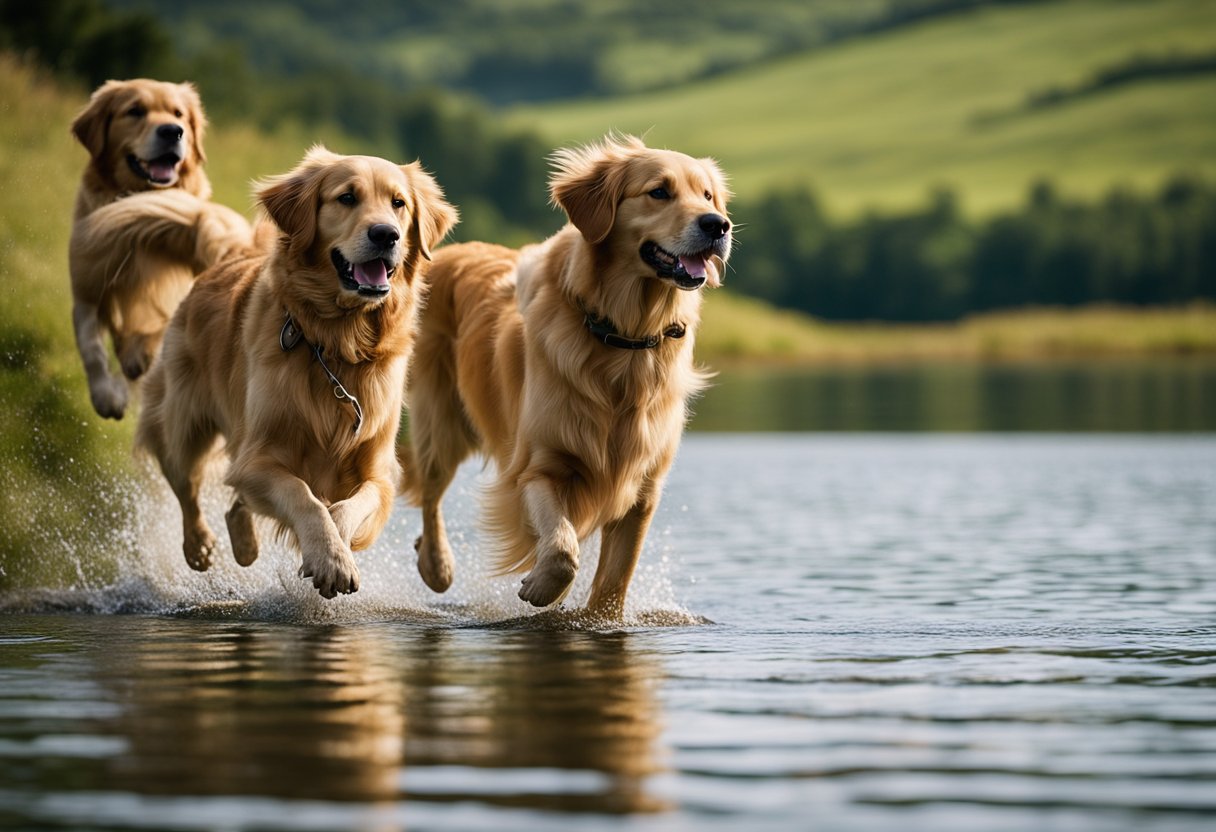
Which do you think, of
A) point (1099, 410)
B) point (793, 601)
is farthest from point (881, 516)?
point (1099, 410)

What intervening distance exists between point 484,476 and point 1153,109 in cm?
10432

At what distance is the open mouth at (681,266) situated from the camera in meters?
7.39

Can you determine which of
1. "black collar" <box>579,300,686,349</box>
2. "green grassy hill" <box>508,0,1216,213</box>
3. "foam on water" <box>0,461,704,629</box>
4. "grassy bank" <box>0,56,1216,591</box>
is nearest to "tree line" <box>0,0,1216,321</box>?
"green grassy hill" <box>508,0,1216,213</box>

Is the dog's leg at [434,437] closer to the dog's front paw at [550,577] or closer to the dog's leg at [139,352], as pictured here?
the dog's leg at [139,352]

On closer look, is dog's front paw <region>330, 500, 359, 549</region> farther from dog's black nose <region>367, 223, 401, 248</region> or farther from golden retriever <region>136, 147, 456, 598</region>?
dog's black nose <region>367, 223, 401, 248</region>

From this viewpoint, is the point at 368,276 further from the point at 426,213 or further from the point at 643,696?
the point at 643,696

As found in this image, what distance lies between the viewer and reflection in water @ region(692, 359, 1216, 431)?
24.7 metres

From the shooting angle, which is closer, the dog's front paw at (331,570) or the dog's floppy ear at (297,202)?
the dog's front paw at (331,570)

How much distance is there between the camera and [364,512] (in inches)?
295

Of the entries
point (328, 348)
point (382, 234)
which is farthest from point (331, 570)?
point (382, 234)

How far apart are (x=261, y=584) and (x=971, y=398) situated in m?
23.5

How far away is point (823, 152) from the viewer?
117625 millimetres

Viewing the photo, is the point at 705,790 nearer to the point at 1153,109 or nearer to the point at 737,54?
the point at 1153,109

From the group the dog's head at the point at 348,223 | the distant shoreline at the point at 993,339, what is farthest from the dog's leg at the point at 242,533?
the distant shoreline at the point at 993,339
